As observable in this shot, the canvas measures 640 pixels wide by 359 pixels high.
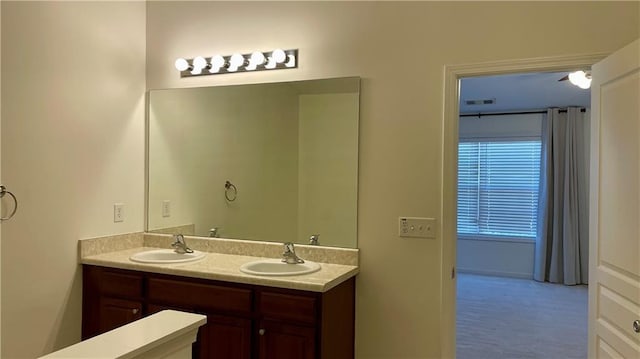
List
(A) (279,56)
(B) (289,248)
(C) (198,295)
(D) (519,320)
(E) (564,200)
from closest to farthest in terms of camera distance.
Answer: (C) (198,295) → (B) (289,248) → (A) (279,56) → (D) (519,320) → (E) (564,200)

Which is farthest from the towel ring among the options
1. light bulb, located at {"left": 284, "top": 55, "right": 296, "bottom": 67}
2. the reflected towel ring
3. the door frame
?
the door frame

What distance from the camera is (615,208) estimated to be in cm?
195

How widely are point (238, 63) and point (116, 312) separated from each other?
1728 millimetres

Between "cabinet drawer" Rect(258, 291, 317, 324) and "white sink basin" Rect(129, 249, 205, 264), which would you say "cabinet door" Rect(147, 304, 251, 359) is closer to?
"cabinet drawer" Rect(258, 291, 317, 324)

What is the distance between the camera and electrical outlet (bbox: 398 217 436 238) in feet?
8.27

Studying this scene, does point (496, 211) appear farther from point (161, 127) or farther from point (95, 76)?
point (95, 76)

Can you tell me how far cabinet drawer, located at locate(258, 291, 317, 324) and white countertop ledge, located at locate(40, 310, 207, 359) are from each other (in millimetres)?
1084

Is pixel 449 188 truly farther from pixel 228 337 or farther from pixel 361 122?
pixel 228 337

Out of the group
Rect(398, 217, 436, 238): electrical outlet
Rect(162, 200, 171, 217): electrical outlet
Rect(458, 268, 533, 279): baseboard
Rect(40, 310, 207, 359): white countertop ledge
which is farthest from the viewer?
Rect(458, 268, 533, 279): baseboard

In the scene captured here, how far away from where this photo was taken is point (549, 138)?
625cm

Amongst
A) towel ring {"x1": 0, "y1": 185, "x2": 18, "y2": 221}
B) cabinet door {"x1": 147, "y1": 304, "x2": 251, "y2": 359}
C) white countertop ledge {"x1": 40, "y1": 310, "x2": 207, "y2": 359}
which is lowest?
cabinet door {"x1": 147, "y1": 304, "x2": 251, "y2": 359}

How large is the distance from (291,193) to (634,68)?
6.22 feet

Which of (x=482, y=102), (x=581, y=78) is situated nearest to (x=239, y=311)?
(x=581, y=78)

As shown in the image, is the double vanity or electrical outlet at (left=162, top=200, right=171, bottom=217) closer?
the double vanity
